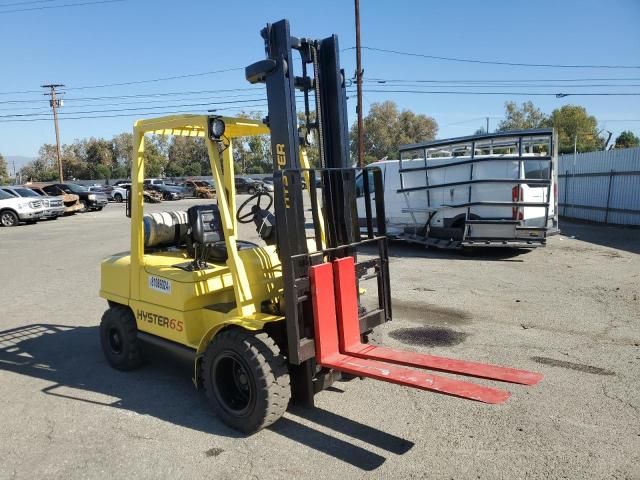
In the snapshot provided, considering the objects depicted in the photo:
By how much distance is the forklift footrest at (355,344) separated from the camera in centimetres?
370

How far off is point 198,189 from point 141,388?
1622 inches

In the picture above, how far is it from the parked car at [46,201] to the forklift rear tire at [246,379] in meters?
23.0

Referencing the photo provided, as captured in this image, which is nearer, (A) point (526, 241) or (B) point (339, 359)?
(B) point (339, 359)

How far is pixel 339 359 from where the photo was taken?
389 cm

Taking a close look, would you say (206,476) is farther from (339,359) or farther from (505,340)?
(505,340)

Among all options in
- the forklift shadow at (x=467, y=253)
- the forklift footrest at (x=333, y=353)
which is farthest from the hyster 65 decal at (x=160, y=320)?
the forklift shadow at (x=467, y=253)

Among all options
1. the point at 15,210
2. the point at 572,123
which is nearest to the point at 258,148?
the point at 15,210

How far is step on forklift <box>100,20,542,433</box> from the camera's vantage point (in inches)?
148

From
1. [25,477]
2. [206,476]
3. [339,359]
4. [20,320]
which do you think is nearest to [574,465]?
[339,359]

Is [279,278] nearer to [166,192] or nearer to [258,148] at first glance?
[258,148]

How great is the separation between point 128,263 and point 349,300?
2.48 meters

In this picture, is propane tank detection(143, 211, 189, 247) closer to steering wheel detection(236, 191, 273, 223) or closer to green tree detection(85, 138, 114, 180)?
steering wheel detection(236, 191, 273, 223)

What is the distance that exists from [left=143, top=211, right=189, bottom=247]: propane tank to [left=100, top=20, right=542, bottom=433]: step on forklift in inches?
3.3

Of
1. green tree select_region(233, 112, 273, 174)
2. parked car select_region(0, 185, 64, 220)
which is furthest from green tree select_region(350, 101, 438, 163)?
green tree select_region(233, 112, 273, 174)
